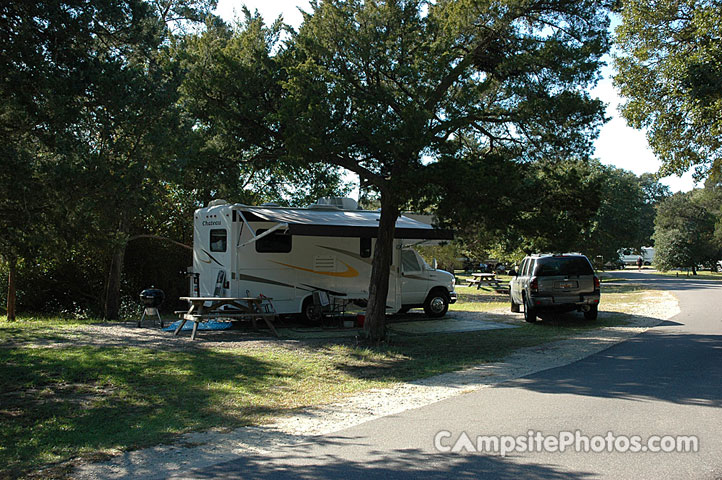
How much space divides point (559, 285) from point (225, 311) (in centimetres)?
833

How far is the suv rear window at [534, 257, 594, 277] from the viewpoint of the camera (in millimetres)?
14992

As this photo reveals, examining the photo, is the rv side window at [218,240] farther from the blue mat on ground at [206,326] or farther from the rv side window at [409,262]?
the rv side window at [409,262]

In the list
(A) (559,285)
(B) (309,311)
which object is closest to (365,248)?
(B) (309,311)

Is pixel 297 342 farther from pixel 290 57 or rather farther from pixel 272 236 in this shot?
pixel 290 57

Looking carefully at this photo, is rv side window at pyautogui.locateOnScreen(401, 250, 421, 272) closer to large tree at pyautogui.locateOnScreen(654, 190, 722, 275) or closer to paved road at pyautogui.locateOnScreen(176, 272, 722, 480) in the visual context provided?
paved road at pyautogui.locateOnScreen(176, 272, 722, 480)

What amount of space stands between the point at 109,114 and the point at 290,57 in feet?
11.2

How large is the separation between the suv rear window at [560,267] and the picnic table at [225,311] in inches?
272

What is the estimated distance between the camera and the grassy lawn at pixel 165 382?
570 cm

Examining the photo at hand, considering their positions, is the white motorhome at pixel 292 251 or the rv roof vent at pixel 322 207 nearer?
the white motorhome at pixel 292 251

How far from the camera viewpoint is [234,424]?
6.14 metres

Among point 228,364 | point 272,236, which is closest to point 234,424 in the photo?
point 228,364

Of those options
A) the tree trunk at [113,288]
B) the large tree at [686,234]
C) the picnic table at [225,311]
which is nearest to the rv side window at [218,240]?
the picnic table at [225,311]

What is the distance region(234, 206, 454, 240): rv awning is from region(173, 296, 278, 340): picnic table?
183cm

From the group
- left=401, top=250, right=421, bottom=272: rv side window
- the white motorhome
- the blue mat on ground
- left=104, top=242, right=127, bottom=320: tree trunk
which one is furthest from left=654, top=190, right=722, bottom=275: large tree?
left=104, top=242, right=127, bottom=320: tree trunk
